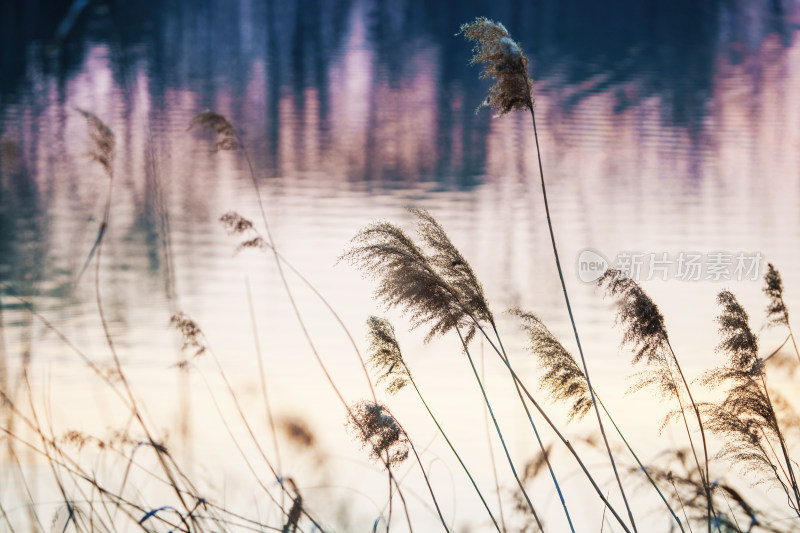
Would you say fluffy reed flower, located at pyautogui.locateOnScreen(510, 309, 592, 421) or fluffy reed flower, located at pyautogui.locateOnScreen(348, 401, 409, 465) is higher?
fluffy reed flower, located at pyautogui.locateOnScreen(510, 309, 592, 421)

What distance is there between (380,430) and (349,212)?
5.08 meters

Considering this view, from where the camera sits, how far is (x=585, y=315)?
4.41m

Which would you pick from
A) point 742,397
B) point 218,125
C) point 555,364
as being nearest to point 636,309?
point 555,364

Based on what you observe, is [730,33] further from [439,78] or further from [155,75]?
[155,75]

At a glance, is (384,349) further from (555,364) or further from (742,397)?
(742,397)

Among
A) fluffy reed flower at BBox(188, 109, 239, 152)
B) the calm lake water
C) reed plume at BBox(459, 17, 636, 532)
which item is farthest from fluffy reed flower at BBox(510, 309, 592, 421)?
fluffy reed flower at BBox(188, 109, 239, 152)

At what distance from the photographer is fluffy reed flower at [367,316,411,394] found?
5.90 ft

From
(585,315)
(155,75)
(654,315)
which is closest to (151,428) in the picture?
(654,315)

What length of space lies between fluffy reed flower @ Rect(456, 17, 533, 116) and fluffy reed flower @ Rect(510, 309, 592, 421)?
0.44 meters

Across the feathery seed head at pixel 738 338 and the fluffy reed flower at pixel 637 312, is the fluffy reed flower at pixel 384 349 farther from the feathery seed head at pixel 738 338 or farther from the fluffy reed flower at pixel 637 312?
the feathery seed head at pixel 738 338

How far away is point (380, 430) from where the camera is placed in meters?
1.74

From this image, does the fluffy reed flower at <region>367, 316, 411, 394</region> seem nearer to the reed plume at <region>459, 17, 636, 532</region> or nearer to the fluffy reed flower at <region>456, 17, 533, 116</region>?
the reed plume at <region>459, 17, 636, 532</region>

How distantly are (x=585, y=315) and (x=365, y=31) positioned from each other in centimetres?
1571

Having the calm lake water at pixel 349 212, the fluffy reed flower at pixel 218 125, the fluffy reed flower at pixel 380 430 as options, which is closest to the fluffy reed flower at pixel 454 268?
the fluffy reed flower at pixel 380 430
